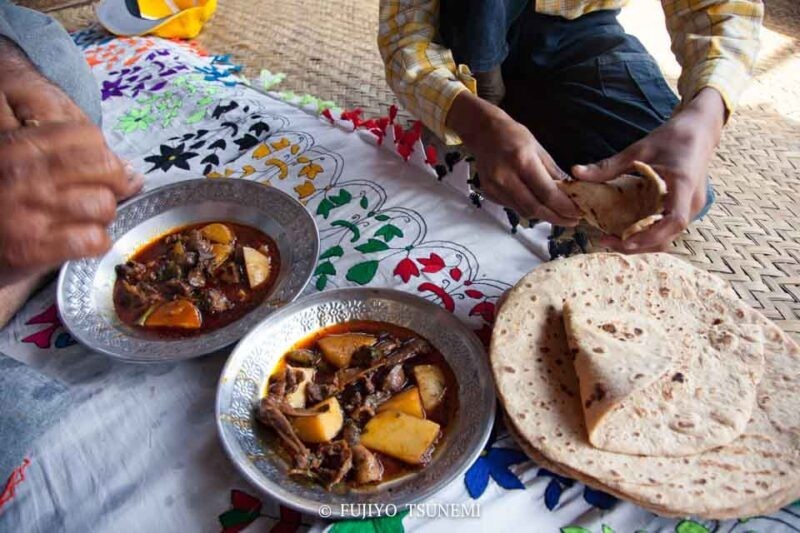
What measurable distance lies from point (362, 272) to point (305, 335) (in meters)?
0.27

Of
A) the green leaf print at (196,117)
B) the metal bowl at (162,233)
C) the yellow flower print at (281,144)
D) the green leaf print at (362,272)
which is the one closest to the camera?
the metal bowl at (162,233)

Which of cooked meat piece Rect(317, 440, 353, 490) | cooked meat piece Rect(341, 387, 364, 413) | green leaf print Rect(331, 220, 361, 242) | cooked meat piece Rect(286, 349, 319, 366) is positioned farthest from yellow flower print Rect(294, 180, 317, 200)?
cooked meat piece Rect(317, 440, 353, 490)

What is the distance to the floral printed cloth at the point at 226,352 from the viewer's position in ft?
3.10

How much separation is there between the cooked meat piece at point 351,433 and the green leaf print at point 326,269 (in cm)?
45

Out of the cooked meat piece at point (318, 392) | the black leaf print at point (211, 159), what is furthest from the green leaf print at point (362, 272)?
the black leaf print at point (211, 159)

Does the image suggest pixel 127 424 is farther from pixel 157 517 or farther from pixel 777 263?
pixel 777 263

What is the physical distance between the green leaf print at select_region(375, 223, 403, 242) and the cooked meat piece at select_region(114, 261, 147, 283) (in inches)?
22.6

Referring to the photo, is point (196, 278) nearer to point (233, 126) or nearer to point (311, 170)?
point (311, 170)

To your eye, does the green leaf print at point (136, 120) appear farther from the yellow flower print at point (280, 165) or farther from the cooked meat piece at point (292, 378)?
the cooked meat piece at point (292, 378)

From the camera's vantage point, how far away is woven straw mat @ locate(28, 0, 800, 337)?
5.45 ft

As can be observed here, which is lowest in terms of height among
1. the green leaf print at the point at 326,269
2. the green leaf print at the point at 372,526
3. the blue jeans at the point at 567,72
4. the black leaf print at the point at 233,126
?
the green leaf print at the point at 372,526

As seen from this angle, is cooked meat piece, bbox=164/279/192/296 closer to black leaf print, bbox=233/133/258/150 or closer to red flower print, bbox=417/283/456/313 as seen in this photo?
red flower print, bbox=417/283/456/313

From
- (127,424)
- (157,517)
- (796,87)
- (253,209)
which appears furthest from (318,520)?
(796,87)

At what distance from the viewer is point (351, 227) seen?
147cm
